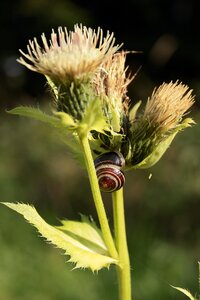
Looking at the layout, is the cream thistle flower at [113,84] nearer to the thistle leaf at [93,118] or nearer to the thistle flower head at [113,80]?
the thistle flower head at [113,80]

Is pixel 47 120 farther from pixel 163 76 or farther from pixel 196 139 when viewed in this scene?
pixel 163 76

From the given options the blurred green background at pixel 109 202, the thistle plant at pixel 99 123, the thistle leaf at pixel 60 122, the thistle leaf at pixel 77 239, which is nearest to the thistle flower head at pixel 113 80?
the thistle plant at pixel 99 123

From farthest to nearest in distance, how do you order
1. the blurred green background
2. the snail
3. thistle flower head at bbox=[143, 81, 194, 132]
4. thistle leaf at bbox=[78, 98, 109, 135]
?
the blurred green background, thistle flower head at bbox=[143, 81, 194, 132], the snail, thistle leaf at bbox=[78, 98, 109, 135]

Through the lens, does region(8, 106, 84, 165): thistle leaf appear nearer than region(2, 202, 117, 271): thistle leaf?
Yes

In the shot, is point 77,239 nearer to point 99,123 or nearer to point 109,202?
point 99,123

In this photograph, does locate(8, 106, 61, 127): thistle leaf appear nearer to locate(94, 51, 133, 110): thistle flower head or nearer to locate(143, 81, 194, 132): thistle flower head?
locate(94, 51, 133, 110): thistle flower head

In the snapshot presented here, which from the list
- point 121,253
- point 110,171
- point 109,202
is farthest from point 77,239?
point 109,202

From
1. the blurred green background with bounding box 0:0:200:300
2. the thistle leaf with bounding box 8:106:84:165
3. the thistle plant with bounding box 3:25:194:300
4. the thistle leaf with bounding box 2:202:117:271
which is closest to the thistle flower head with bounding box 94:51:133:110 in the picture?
the thistle plant with bounding box 3:25:194:300
